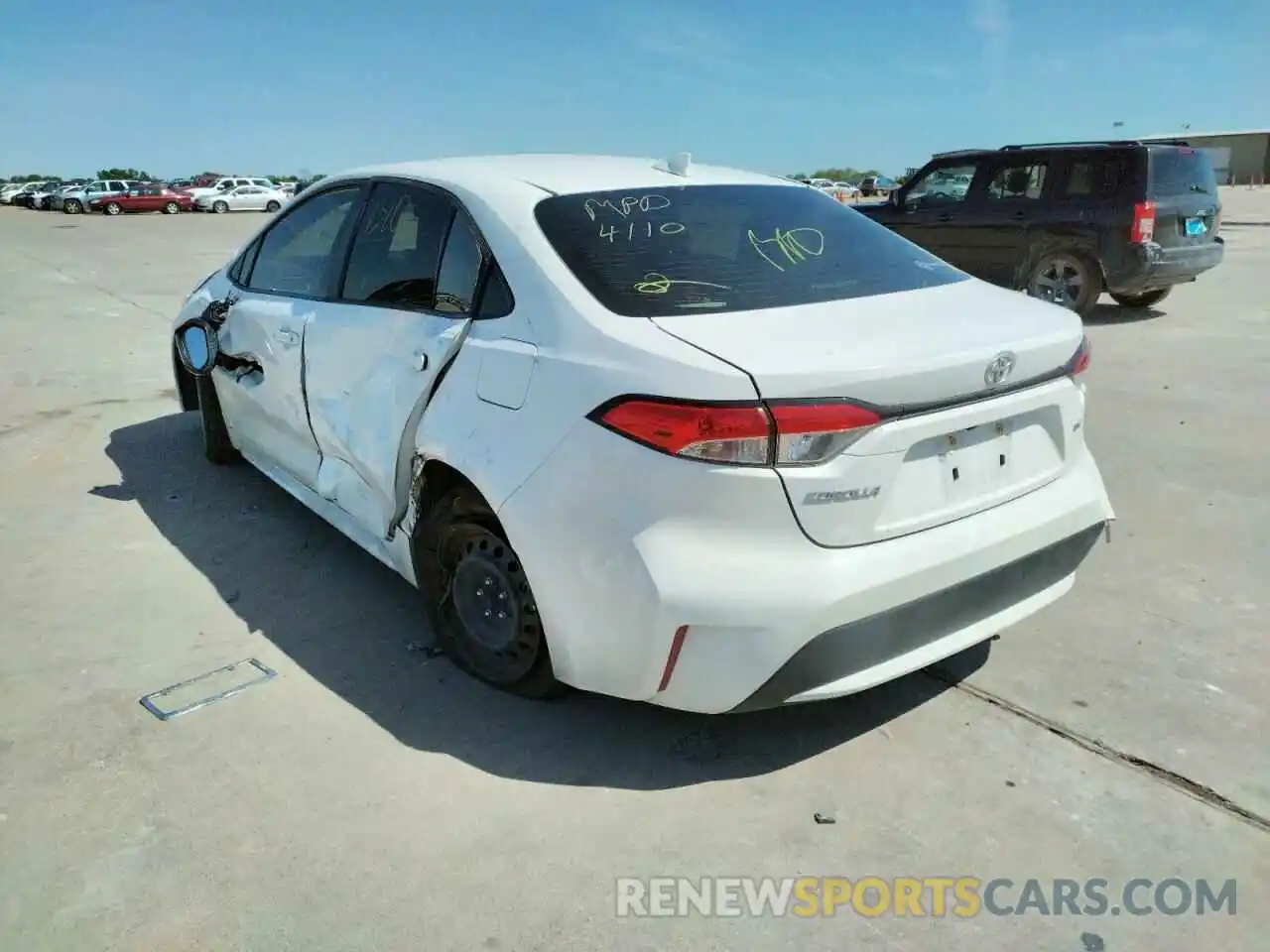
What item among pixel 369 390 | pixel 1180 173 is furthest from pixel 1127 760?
pixel 1180 173

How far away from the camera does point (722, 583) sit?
2.33 m

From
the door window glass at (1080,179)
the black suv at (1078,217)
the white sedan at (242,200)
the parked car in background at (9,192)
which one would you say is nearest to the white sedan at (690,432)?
the black suv at (1078,217)

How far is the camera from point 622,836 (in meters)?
2.48

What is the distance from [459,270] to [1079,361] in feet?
6.27

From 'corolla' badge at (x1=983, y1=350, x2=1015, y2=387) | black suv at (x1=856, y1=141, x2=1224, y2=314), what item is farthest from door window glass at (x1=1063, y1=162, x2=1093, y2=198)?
'corolla' badge at (x1=983, y1=350, x2=1015, y2=387)

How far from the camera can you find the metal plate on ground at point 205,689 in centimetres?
306

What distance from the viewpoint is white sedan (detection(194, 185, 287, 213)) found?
151 ft

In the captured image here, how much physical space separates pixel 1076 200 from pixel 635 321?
9.01 meters

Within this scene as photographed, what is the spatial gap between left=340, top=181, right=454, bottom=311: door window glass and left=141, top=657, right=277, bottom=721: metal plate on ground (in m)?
1.33

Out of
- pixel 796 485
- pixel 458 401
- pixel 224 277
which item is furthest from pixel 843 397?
pixel 224 277

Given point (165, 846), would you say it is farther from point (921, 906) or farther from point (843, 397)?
point (843, 397)

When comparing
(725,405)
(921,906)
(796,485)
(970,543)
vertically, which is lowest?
(921,906)

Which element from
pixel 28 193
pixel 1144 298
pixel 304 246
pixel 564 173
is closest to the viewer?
pixel 564 173

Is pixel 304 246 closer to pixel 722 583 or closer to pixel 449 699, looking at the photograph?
pixel 449 699
